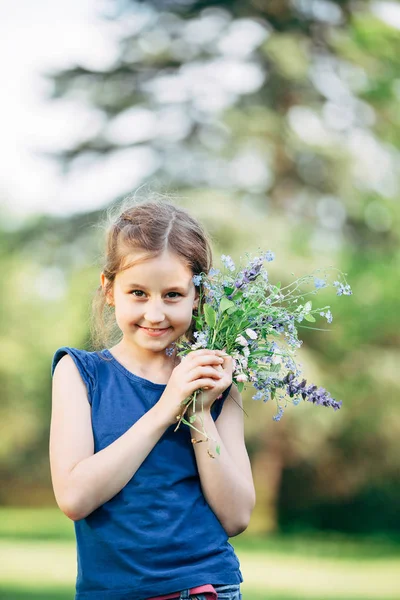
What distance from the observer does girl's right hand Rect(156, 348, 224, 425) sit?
2535mm

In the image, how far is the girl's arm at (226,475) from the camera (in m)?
2.61

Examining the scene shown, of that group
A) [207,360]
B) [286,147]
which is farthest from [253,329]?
[286,147]

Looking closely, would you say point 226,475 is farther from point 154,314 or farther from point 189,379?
point 154,314

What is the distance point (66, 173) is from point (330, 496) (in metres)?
10.5

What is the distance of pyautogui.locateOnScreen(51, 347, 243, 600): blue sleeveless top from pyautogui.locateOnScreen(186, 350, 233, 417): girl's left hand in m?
0.14

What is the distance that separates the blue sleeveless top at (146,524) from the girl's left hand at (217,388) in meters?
0.14

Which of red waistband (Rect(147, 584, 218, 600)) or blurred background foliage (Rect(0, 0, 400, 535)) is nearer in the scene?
red waistband (Rect(147, 584, 218, 600))

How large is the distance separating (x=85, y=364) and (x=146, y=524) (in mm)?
510

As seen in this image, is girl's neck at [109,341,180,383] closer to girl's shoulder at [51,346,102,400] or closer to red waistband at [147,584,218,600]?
girl's shoulder at [51,346,102,400]

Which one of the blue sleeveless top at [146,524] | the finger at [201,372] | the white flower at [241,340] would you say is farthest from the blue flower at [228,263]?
the blue sleeveless top at [146,524]

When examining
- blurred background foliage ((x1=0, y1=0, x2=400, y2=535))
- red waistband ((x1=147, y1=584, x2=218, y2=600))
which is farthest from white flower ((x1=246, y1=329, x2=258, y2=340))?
blurred background foliage ((x1=0, y1=0, x2=400, y2=535))

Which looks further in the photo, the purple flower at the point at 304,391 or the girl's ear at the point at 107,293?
the girl's ear at the point at 107,293

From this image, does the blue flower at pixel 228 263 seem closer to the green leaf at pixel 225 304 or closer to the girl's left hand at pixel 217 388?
the green leaf at pixel 225 304

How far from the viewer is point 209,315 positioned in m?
2.63
